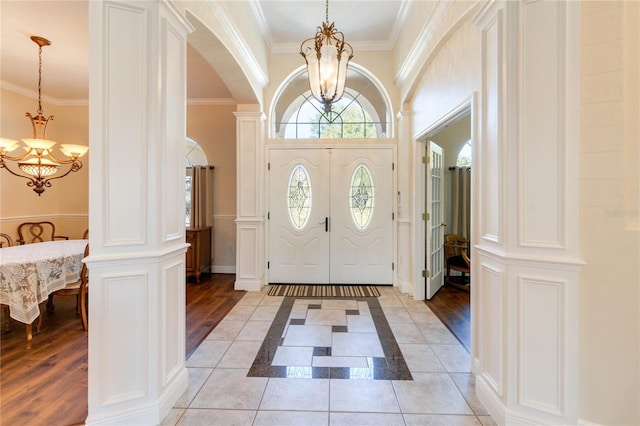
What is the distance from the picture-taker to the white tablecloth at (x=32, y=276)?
8.57ft

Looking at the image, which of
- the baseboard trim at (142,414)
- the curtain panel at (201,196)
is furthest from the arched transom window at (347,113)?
the baseboard trim at (142,414)

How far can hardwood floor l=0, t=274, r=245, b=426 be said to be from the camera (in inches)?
73.5

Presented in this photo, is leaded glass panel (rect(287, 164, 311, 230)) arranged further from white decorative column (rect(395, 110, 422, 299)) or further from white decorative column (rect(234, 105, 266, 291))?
white decorative column (rect(395, 110, 422, 299))

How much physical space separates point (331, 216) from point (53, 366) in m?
3.45

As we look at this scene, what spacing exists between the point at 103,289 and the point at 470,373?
257 centimetres

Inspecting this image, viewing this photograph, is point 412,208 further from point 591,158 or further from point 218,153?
point 218,153

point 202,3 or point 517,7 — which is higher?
point 202,3

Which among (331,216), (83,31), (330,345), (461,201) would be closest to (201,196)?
(331,216)

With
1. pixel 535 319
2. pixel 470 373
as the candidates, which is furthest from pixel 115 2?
pixel 470 373

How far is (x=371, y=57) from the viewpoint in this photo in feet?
15.0

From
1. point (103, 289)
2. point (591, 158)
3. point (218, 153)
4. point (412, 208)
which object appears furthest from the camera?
point (218, 153)

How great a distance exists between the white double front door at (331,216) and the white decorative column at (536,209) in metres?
2.81

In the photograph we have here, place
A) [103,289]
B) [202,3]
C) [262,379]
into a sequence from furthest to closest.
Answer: [202,3] → [262,379] → [103,289]

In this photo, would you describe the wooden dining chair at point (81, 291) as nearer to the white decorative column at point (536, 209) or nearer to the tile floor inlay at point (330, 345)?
the tile floor inlay at point (330, 345)
